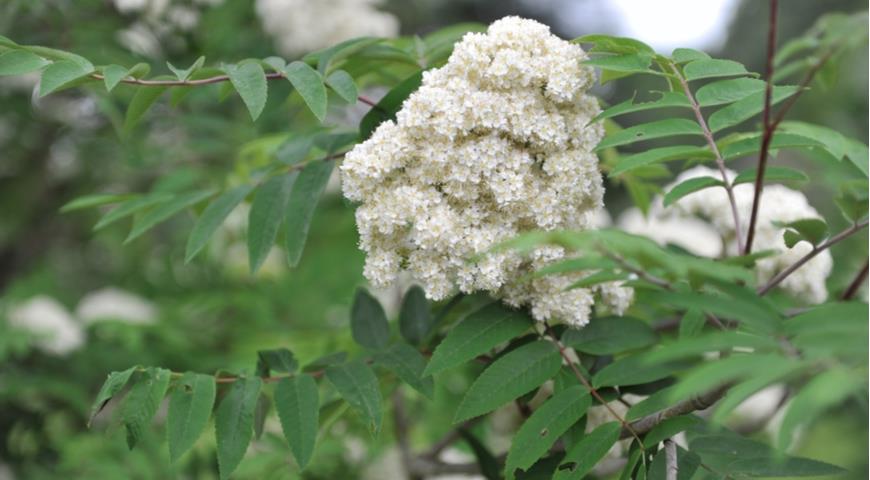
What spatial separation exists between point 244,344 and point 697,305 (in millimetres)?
2092

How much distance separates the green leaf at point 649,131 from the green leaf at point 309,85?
0.44 m

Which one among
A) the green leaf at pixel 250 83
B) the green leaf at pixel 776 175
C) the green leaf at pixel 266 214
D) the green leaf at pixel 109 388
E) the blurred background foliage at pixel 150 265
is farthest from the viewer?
the blurred background foliage at pixel 150 265

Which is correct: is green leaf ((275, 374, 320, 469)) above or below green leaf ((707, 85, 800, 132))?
below

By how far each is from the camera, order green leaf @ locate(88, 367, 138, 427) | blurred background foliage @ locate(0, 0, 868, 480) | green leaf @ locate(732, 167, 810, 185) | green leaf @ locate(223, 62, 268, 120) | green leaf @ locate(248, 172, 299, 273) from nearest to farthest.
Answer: green leaf @ locate(88, 367, 138, 427)
green leaf @ locate(223, 62, 268, 120)
green leaf @ locate(732, 167, 810, 185)
green leaf @ locate(248, 172, 299, 273)
blurred background foliage @ locate(0, 0, 868, 480)

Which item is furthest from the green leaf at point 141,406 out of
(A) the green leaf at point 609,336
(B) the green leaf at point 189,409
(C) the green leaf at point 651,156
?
(C) the green leaf at point 651,156

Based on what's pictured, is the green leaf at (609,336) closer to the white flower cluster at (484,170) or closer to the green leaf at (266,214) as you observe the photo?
the white flower cluster at (484,170)

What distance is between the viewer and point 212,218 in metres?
1.76

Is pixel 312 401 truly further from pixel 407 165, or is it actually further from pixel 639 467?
pixel 639 467

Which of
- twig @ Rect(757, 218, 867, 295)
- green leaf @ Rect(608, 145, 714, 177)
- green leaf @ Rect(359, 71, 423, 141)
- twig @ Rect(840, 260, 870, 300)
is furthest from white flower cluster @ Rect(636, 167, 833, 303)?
green leaf @ Rect(359, 71, 423, 141)

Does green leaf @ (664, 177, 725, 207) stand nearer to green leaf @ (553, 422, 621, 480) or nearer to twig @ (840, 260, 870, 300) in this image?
twig @ (840, 260, 870, 300)

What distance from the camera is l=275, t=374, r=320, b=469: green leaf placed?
137cm

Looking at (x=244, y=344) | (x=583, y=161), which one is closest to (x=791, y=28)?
(x=244, y=344)

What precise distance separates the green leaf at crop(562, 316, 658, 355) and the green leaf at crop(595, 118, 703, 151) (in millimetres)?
299

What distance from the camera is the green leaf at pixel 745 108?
4.65 ft
